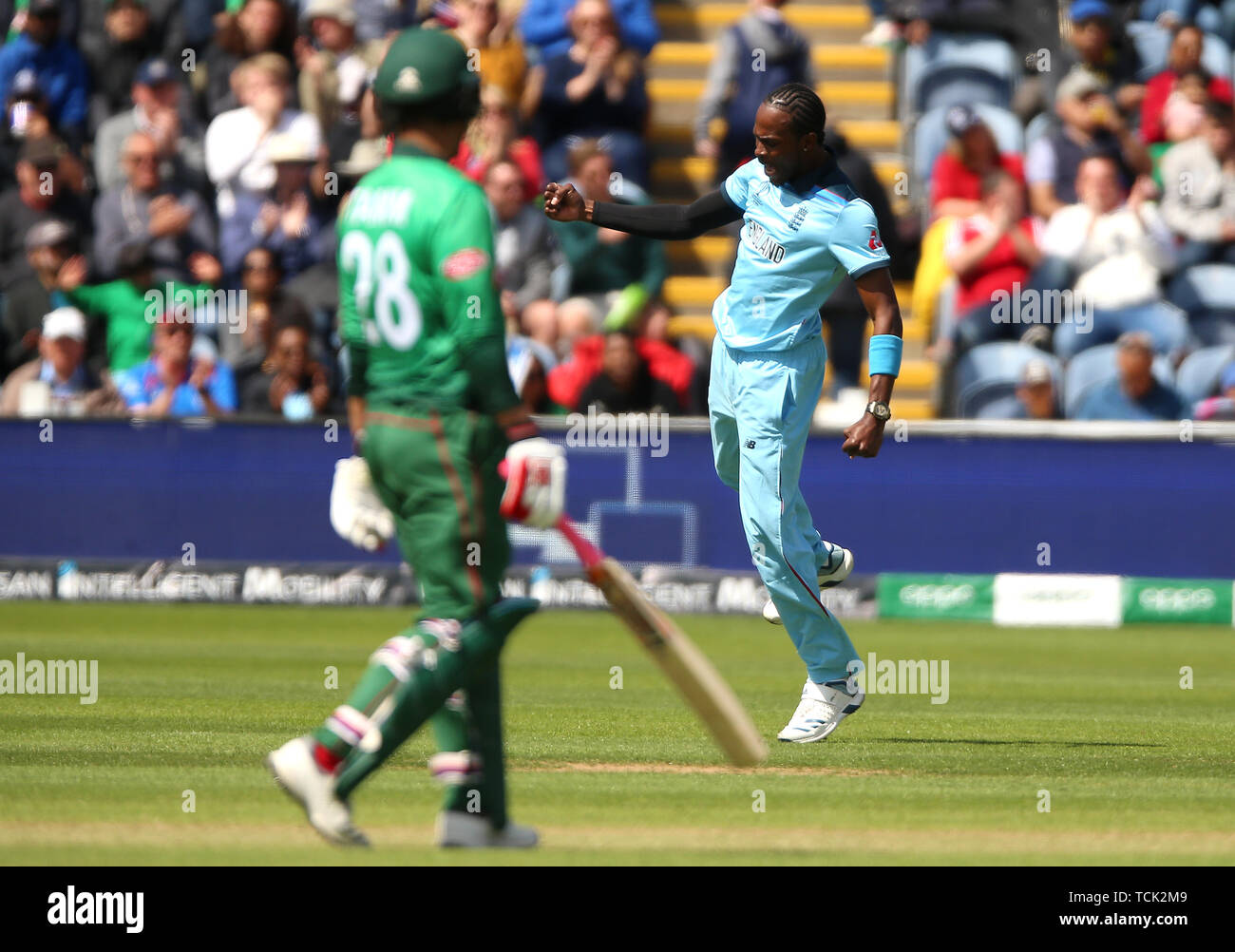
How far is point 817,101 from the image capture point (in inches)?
346

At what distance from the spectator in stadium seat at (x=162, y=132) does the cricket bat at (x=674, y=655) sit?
13.4 meters

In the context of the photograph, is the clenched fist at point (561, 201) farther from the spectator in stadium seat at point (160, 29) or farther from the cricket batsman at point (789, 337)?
the spectator in stadium seat at point (160, 29)

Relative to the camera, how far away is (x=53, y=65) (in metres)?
20.1

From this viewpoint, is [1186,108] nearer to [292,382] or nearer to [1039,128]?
[1039,128]

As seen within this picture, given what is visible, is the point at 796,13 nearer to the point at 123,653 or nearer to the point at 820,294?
the point at 123,653

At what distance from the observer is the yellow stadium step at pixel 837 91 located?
21625 mm

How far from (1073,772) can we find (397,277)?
3802 mm

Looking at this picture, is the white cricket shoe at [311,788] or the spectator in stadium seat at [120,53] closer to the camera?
the white cricket shoe at [311,788]

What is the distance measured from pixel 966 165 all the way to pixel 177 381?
7.16 m

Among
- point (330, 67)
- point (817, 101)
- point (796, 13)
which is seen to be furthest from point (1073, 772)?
point (796, 13)

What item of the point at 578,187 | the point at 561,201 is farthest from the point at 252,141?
the point at 561,201

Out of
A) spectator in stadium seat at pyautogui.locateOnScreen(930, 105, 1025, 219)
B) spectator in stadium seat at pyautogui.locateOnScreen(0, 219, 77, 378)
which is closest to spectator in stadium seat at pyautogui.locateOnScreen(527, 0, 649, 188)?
spectator in stadium seat at pyautogui.locateOnScreen(930, 105, 1025, 219)

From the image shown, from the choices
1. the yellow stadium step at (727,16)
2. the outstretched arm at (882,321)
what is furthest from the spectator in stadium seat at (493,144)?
the outstretched arm at (882,321)

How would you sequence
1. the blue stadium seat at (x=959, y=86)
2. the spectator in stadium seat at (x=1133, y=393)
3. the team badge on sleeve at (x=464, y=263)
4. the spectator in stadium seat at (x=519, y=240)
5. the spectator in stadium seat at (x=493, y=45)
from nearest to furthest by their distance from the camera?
the team badge on sleeve at (x=464, y=263)
the spectator in stadium seat at (x=1133, y=393)
the spectator in stadium seat at (x=519, y=240)
the spectator in stadium seat at (x=493, y=45)
the blue stadium seat at (x=959, y=86)
